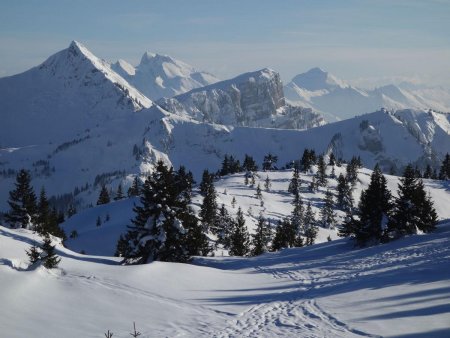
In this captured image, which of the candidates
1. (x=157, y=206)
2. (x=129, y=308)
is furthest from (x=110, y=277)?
(x=157, y=206)

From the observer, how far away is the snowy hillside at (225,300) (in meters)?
18.1

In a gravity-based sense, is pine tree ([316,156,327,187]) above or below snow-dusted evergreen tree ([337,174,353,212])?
above

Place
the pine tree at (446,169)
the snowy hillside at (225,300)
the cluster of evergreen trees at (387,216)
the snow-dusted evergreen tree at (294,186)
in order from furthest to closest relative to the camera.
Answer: the pine tree at (446,169), the snow-dusted evergreen tree at (294,186), the cluster of evergreen trees at (387,216), the snowy hillside at (225,300)

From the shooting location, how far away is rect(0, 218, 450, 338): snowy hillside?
18094 mm

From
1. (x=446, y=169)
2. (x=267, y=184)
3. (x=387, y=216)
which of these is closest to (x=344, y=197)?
(x=267, y=184)

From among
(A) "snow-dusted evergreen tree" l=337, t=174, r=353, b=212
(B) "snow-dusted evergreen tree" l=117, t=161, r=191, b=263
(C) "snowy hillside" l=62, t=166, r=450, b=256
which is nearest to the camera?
(B) "snow-dusted evergreen tree" l=117, t=161, r=191, b=263

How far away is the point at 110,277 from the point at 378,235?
27.6 metres

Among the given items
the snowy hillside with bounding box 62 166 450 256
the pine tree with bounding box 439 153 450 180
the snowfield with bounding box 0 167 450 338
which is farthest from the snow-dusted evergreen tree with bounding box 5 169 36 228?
the pine tree with bounding box 439 153 450 180

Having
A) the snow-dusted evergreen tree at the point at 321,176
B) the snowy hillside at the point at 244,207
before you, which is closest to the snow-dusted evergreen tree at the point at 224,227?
the snowy hillside at the point at 244,207

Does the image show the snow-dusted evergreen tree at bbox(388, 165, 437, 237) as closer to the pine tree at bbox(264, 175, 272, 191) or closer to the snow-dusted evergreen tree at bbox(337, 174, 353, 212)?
the snow-dusted evergreen tree at bbox(337, 174, 353, 212)

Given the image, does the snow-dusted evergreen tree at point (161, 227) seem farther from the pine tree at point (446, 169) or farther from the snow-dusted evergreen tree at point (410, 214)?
the pine tree at point (446, 169)

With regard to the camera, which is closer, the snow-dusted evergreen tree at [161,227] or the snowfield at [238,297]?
the snowfield at [238,297]

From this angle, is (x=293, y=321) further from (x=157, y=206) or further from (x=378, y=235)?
(x=378, y=235)

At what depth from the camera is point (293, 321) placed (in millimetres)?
19656
